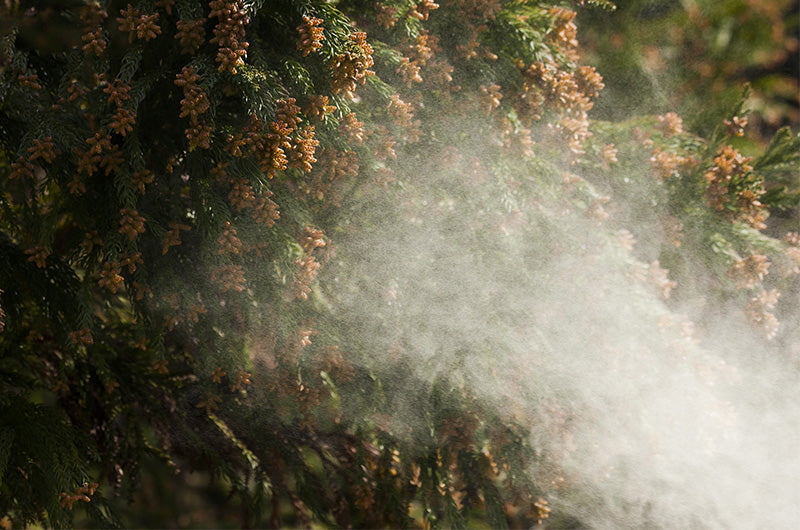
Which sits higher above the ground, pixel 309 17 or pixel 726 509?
pixel 309 17

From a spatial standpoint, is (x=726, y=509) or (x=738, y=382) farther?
(x=726, y=509)

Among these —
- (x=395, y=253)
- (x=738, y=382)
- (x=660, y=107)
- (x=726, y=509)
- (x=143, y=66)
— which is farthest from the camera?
(x=660, y=107)

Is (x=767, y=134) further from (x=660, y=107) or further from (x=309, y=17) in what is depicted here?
(x=309, y=17)

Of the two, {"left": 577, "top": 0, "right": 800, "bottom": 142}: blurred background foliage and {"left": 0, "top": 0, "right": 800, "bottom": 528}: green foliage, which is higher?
{"left": 577, "top": 0, "right": 800, "bottom": 142}: blurred background foliage

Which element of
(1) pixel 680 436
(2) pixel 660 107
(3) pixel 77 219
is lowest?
(3) pixel 77 219

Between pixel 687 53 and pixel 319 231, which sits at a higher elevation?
pixel 687 53

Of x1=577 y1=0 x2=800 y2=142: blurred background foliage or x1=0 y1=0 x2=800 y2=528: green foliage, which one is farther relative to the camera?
x1=577 y1=0 x2=800 y2=142: blurred background foliage

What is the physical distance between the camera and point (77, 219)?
1.44 metres

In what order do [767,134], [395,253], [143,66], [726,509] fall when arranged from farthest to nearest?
[767,134]
[726,509]
[395,253]
[143,66]

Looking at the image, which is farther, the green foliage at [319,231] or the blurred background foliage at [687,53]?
the blurred background foliage at [687,53]

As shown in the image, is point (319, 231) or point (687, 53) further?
point (687, 53)

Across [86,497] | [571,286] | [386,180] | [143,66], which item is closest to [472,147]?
[386,180]

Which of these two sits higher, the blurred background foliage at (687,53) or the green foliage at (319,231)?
the blurred background foliage at (687,53)

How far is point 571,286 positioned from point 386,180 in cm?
54
